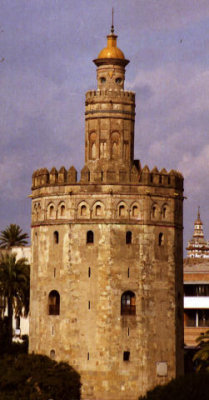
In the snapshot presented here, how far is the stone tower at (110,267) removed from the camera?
82.0 meters

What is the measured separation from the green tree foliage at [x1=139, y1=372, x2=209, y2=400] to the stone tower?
11296mm

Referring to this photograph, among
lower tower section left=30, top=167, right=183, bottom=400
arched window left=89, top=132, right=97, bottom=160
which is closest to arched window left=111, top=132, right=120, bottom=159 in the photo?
arched window left=89, top=132, right=97, bottom=160

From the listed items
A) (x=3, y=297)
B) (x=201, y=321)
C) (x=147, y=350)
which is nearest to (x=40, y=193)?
(x=147, y=350)

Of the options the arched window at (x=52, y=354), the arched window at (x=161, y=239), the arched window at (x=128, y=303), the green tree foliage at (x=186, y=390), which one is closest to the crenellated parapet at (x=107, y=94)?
the arched window at (x=161, y=239)

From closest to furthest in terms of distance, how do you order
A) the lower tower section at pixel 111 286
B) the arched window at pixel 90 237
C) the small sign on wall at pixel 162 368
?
the lower tower section at pixel 111 286 → the small sign on wall at pixel 162 368 → the arched window at pixel 90 237

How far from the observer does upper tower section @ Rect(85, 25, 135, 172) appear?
85312 millimetres

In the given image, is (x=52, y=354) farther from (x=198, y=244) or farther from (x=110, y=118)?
(x=198, y=244)

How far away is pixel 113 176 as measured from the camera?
273 ft

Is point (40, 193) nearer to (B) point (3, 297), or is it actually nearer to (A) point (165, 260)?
(A) point (165, 260)

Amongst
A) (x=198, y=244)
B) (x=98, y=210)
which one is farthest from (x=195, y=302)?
(x=198, y=244)

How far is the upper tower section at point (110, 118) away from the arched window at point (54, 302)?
29.9 feet

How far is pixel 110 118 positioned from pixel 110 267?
35.2ft

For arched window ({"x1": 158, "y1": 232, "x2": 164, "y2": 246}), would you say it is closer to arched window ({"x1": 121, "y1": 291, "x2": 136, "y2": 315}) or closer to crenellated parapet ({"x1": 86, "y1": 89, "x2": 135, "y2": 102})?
arched window ({"x1": 121, "y1": 291, "x2": 136, "y2": 315})

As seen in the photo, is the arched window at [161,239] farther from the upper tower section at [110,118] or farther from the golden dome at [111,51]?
the golden dome at [111,51]
